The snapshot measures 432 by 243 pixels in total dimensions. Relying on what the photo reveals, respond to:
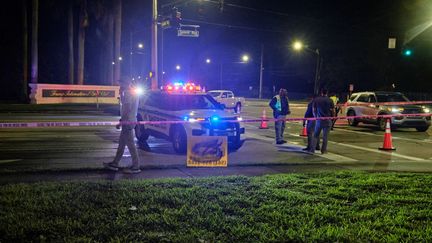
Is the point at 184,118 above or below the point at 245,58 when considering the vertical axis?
below

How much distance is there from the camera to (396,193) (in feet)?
24.5

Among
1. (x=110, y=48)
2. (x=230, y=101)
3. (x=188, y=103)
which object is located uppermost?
(x=110, y=48)

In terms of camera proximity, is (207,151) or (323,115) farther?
(323,115)

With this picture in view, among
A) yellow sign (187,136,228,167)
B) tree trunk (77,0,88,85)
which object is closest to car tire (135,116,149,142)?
yellow sign (187,136,228,167)

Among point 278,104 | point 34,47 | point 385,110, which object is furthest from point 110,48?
point 278,104

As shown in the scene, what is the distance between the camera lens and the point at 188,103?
43.0ft

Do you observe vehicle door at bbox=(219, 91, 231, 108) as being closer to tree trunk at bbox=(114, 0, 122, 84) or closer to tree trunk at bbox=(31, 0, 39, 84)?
tree trunk at bbox=(114, 0, 122, 84)

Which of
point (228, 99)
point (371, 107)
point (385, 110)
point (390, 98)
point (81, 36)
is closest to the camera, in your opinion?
point (385, 110)

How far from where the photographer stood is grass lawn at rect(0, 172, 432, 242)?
204 inches

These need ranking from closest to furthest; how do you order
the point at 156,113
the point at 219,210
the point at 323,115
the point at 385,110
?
the point at 219,210
the point at 323,115
the point at 156,113
the point at 385,110

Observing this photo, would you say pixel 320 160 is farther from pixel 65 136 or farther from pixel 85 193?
pixel 65 136

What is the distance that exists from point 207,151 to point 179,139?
7.64 feet

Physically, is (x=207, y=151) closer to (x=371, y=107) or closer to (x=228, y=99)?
(x=371, y=107)

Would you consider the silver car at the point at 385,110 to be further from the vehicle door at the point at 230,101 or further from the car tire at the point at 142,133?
the vehicle door at the point at 230,101
